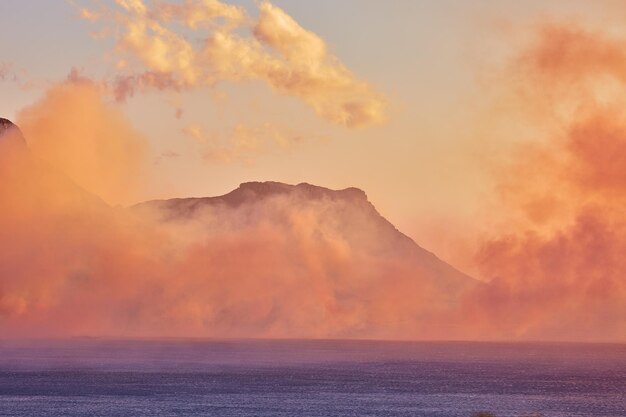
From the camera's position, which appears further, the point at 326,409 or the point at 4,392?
the point at 4,392

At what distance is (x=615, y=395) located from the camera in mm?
189750

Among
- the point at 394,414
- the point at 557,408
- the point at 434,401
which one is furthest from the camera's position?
the point at 434,401

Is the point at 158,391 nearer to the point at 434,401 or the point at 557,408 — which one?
the point at 434,401

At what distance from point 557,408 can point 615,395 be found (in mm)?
38666

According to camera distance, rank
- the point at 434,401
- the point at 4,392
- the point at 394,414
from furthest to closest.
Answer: the point at 4,392, the point at 434,401, the point at 394,414

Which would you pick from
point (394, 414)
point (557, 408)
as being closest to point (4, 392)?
point (394, 414)

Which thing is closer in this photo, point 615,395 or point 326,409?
point 326,409

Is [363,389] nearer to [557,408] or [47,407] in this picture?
[557,408]

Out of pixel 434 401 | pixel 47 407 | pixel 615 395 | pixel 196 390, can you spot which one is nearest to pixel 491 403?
pixel 434 401

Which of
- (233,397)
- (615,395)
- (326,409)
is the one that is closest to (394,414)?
(326,409)

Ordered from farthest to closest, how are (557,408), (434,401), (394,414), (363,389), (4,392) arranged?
(363,389) < (4,392) < (434,401) < (557,408) < (394,414)

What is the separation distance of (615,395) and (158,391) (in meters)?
88.0

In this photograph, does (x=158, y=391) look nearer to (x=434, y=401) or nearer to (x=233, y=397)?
(x=233, y=397)

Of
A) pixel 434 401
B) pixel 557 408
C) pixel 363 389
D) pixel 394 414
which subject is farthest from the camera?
pixel 363 389
